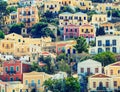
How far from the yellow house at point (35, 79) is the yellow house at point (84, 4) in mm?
31214

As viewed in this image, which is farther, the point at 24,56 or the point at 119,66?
the point at 24,56

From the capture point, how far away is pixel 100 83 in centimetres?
7581

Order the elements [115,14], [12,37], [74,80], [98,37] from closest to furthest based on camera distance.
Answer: [74,80] < [98,37] < [12,37] < [115,14]

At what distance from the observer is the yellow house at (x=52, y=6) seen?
10394 cm

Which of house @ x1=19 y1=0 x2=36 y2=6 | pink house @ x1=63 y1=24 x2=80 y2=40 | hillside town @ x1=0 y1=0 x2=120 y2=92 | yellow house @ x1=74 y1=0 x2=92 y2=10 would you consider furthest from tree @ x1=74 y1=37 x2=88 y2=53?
house @ x1=19 y1=0 x2=36 y2=6

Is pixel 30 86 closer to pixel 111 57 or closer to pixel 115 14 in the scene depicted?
pixel 111 57

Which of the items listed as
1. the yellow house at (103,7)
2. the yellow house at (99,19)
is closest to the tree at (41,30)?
the yellow house at (99,19)

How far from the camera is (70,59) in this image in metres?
82.7

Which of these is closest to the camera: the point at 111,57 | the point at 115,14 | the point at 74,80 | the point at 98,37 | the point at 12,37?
the point at 74,80

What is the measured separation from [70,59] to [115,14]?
21220 millimetres

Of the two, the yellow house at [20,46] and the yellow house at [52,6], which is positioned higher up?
the yellow house at [52,6]

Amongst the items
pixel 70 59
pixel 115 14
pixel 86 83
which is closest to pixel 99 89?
pixel 86 83

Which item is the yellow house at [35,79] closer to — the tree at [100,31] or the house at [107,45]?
the house at [107,45]

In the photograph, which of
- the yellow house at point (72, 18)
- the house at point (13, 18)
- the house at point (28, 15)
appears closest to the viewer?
the yellow house at point (72, 18)
